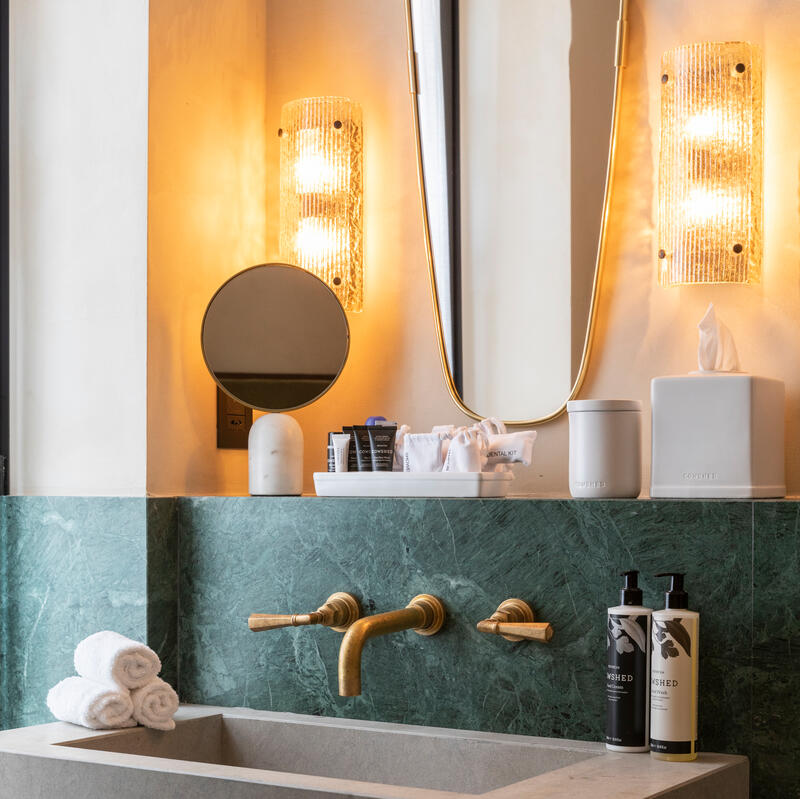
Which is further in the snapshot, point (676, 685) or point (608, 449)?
point (608, 449)

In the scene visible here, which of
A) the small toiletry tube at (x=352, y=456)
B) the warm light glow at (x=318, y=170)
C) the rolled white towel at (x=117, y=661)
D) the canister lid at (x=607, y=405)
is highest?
the warm light glow at (x=318, y=170)

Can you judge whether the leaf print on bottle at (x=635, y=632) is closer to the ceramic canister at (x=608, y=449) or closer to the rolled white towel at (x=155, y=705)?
the ceramic canister at (x=608, y=449)

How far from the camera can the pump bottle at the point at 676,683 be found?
49.7 inches

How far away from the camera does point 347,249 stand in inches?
72.0

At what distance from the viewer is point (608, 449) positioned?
1.44 m

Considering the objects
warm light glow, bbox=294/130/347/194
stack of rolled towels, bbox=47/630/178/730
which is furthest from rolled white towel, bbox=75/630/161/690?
warm light glow, bbox=294/130/347/194

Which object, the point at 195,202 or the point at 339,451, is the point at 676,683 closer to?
the point at 339,451

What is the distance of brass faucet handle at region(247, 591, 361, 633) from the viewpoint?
4.95ft

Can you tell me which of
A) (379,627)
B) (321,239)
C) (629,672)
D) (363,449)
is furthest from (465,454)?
(321,239)

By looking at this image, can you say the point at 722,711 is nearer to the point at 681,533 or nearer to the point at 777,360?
the point at 681,533

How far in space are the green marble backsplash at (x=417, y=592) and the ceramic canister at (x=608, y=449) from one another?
4 centimetres

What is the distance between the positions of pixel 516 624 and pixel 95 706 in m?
0.54

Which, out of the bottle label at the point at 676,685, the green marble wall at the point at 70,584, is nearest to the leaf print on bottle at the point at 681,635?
the bottle label at the point at 676,685

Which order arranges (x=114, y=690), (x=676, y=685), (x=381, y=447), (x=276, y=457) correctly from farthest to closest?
(x=276, y=457)
(x=381, y=447)
(x=114, y=690)
(x=676, y=685)
